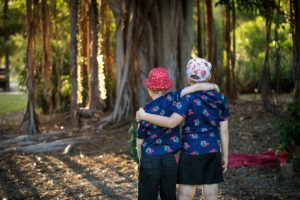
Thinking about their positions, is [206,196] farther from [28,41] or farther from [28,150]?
[28,41]

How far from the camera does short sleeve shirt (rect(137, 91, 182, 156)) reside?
164 inches

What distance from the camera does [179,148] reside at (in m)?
4.25

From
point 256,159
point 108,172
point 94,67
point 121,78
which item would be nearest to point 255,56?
point 121,78

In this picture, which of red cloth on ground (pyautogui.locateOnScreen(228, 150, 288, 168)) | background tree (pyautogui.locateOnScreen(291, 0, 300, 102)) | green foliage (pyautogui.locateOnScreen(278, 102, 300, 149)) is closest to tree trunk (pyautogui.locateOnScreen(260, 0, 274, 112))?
background tree (pyautogui.locateOnScreen(291, 0, 300, 102))

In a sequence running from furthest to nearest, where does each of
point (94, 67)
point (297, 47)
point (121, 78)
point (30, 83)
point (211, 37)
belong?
point (211, 37) < point (121, 78) < point (30, 83) < point (94, 67) < point (297, 47)

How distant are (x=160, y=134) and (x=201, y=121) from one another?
33 centimetres

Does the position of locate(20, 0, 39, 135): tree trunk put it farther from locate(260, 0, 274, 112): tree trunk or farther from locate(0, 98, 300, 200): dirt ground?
locate(260, 0, 274, 112): tree trunk

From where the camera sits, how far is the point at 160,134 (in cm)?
420

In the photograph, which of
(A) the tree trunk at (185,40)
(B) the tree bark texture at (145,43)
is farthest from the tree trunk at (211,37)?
(B) the tree bark texture at (145,43)

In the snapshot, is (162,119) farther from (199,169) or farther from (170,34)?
(170,34)

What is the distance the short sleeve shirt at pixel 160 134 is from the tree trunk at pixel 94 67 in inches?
189

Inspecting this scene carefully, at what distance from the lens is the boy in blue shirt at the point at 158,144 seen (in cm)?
417

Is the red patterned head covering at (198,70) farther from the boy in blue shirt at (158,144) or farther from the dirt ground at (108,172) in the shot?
the dirt ground at (108,172)

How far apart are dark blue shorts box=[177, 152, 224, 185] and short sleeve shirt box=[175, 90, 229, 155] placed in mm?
50
